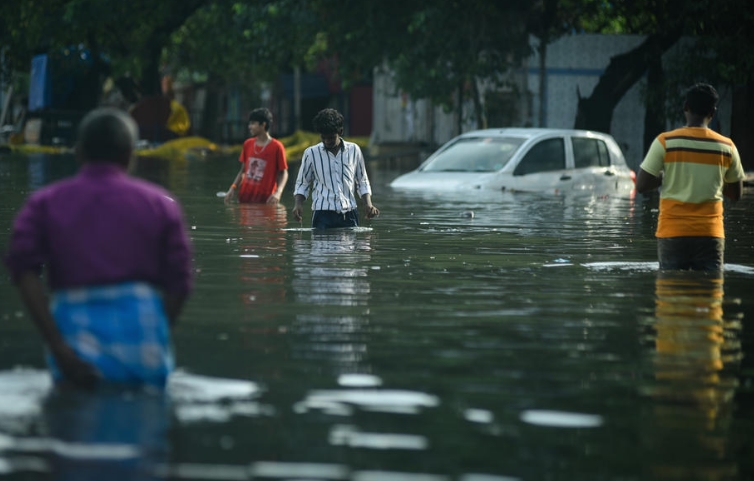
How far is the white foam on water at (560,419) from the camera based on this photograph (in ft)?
21.2

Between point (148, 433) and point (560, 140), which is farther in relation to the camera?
point (560, 140)

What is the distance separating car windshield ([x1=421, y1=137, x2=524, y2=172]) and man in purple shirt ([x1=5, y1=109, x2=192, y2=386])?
18358mm

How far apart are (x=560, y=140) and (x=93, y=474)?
19.8m

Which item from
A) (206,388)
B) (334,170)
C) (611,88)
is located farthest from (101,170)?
(611,88)

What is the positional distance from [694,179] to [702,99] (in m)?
0.59

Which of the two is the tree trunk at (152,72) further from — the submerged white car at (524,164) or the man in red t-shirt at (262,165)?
the man in red t-shirt at (262,165)

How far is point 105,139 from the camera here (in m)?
6.04

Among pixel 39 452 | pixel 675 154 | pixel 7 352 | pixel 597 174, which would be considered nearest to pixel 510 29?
pixel 597 174

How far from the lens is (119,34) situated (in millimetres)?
51781

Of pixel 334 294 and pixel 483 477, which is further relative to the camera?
pixel 334 294

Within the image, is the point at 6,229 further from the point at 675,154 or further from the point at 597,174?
the point at 597,174

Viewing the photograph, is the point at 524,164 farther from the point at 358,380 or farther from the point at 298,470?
the point at 298,470

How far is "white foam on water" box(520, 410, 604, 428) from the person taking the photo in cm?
646

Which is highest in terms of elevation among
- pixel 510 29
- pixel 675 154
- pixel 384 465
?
pixel 510 29
